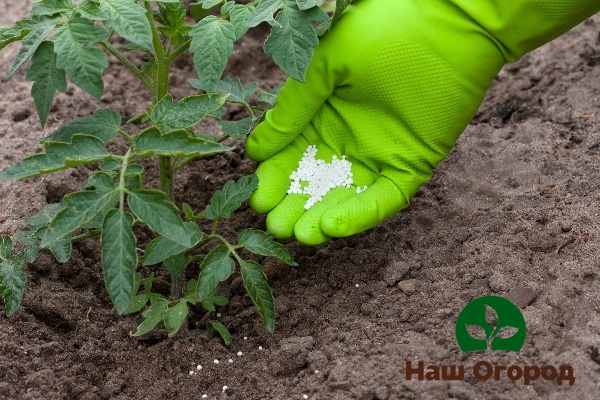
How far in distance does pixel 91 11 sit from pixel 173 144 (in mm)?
300

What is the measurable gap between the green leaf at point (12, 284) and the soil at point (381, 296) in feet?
0.33

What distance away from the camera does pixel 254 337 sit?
1764 mm

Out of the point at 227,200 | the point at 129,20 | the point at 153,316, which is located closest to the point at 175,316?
the point at 153,316

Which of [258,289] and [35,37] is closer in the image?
[35,37]

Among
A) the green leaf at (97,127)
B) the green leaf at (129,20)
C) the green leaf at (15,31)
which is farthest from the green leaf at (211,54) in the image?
the green leaf at (15,31)

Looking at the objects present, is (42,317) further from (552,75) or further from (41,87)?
(552,75)

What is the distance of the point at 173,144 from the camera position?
1424 millimetres

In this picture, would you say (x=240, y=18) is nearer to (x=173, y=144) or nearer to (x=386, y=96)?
(x=173, y=144)

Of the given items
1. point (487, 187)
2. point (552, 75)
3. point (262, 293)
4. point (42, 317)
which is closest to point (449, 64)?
point (487, 187)

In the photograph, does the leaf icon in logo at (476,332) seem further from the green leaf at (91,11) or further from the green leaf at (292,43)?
the green leaf at (91,11)

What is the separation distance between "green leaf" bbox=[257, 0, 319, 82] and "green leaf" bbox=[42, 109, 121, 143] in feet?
1.21

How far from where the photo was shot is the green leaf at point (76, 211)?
135cm

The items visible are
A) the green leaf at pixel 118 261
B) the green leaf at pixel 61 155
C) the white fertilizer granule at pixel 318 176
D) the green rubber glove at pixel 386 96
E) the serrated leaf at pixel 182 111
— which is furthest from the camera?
the white fertilizer granule at pixel 318 176

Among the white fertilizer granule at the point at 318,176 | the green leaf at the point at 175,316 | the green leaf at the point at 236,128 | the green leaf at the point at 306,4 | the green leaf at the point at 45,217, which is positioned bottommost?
the green leaf at the point at 175,316
